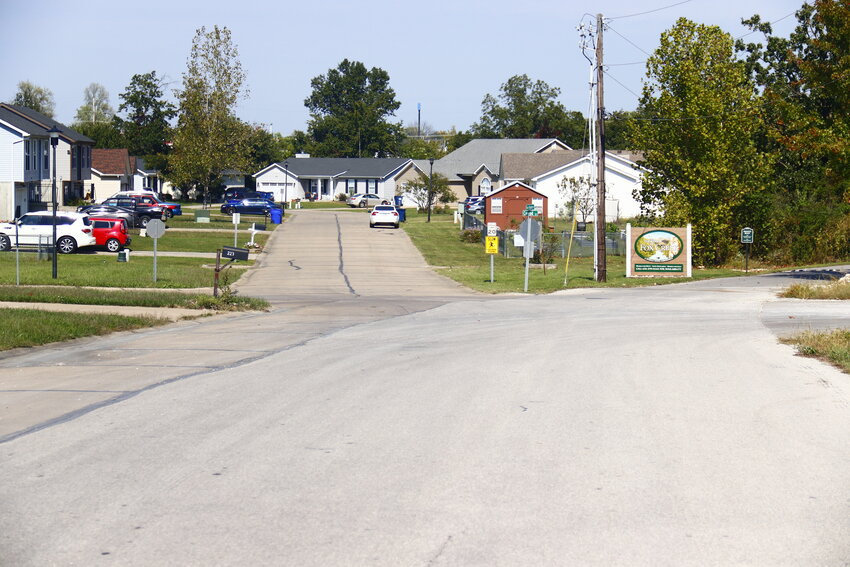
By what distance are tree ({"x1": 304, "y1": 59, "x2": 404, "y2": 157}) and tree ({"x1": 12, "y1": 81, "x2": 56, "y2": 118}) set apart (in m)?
40.7

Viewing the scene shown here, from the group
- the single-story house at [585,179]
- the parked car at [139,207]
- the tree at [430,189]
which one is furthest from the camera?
the tree at [430,189]

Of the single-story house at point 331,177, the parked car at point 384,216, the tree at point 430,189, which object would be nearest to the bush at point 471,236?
the parked car at point 384,216

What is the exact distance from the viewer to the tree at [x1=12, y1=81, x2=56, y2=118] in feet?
468

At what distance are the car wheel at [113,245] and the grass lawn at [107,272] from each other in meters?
2.42

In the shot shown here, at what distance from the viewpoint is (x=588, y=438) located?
368 inches

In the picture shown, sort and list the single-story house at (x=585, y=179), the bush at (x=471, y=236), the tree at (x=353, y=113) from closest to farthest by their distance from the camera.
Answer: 1. the bush at (x=471, y=236)
2. the single-story house at (x=585, y=179)
3. the tree at (x=353, y=113)

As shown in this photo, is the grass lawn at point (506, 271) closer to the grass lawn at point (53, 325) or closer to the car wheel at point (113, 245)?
the car wheel at point (113, 245)

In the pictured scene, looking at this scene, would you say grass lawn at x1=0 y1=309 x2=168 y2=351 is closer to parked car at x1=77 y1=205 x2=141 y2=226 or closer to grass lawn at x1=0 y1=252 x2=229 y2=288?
grass lawn at x1=0 y1=252 x2=229 y2=288

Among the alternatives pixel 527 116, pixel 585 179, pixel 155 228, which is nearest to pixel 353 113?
pixel 527 116

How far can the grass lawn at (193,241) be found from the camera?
46.7 m

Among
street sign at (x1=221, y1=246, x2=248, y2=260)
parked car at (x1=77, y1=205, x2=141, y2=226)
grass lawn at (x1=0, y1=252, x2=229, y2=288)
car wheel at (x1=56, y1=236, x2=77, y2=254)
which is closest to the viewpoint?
street sign at (x1=221, y1=246, x2=248, y2=260)

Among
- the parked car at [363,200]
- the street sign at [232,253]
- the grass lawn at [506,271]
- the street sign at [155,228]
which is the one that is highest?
the parked car at [363,200]

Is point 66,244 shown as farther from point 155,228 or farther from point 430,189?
point 430,189

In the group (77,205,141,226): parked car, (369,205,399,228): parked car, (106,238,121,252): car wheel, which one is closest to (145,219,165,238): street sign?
(106,238,121,252): car wheel
